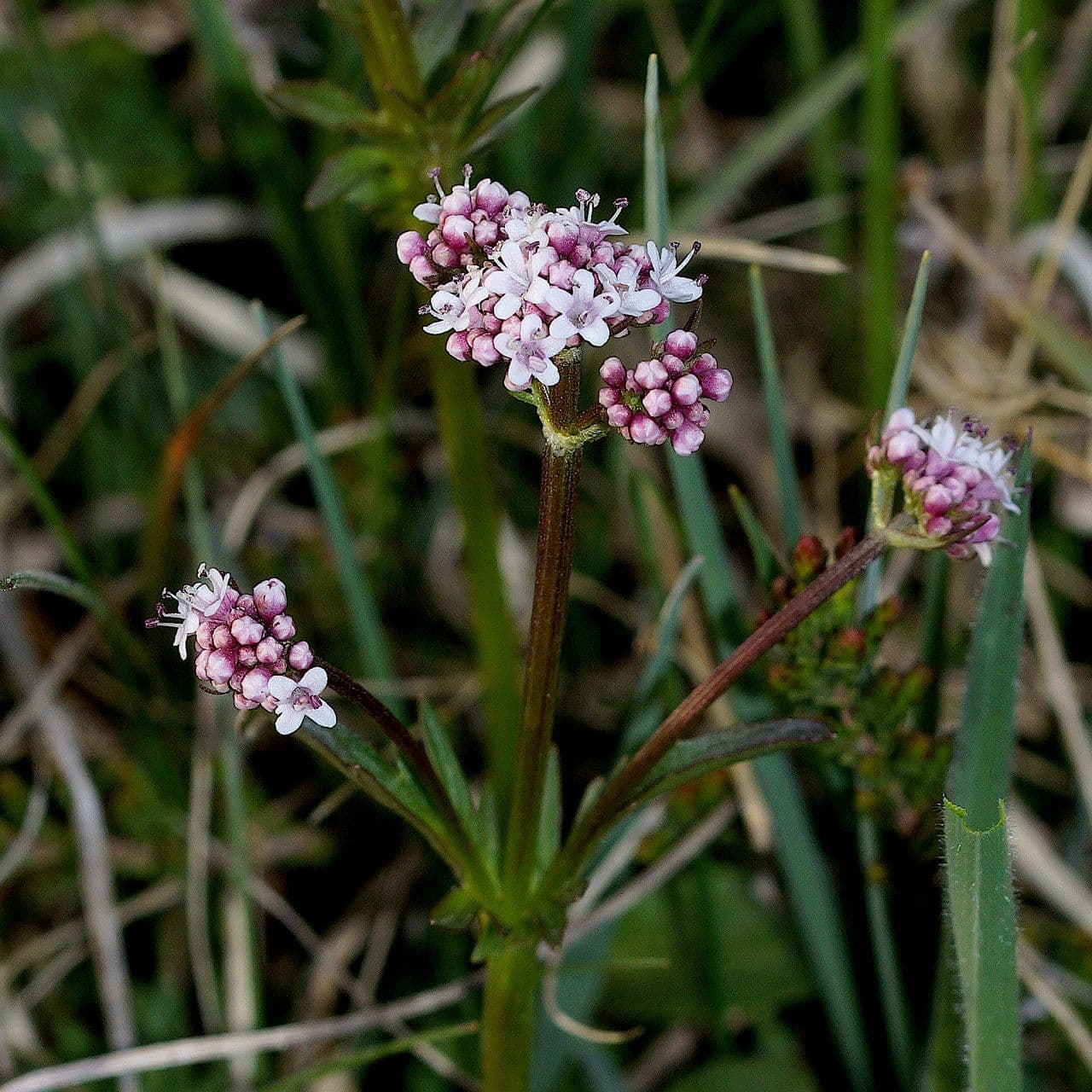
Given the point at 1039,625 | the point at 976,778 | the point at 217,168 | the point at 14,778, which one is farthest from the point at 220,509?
the point at 976,778

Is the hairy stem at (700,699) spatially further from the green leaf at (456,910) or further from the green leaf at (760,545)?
the green leaf at (760,545)

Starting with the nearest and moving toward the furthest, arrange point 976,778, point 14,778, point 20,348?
point 976,778
point 14,778
point 20,348

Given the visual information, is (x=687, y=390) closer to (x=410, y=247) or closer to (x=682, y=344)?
(x=682, y=344)

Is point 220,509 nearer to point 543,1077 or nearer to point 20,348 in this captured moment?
point 20,348

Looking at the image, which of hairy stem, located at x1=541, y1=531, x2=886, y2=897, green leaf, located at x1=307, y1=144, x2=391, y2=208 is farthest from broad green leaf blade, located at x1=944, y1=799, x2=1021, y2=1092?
green leaf, located at x1=307, y1=144, x2=391, y2=208

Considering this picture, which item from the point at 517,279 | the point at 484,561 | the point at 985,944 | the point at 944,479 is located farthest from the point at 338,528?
the point at 985,944

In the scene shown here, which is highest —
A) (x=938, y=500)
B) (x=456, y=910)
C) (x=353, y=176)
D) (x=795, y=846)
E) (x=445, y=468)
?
(x=445, y=468)
